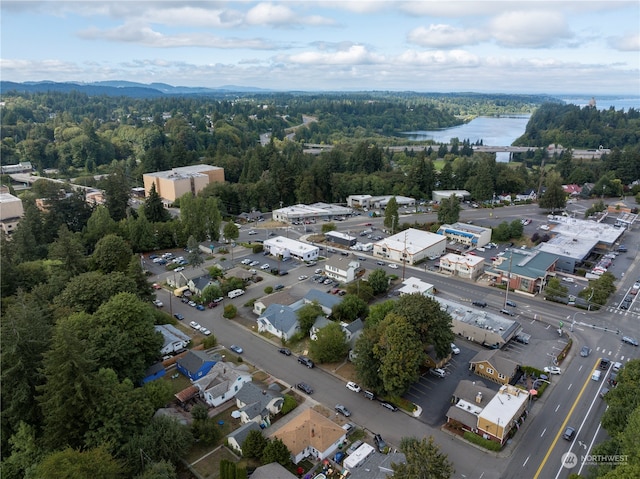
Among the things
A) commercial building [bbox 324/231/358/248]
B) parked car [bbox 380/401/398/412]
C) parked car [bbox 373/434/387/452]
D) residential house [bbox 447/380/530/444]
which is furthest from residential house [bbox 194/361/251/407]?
commercial building [bbox 324/231/358/248]

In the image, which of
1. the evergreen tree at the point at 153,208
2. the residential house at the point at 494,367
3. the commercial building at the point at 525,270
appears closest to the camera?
the residential house at the point at 494,367

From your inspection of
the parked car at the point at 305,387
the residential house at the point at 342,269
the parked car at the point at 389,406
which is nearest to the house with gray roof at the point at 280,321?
the parked car at the point at 305,387

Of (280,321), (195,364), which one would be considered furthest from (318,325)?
(195,364)

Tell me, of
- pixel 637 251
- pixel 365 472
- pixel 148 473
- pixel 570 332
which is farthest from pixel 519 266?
pixel 148 473

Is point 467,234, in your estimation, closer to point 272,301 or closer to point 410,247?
point 410,247

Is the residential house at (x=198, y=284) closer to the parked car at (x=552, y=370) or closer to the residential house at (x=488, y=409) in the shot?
the residential house at (x=488, y=409)
